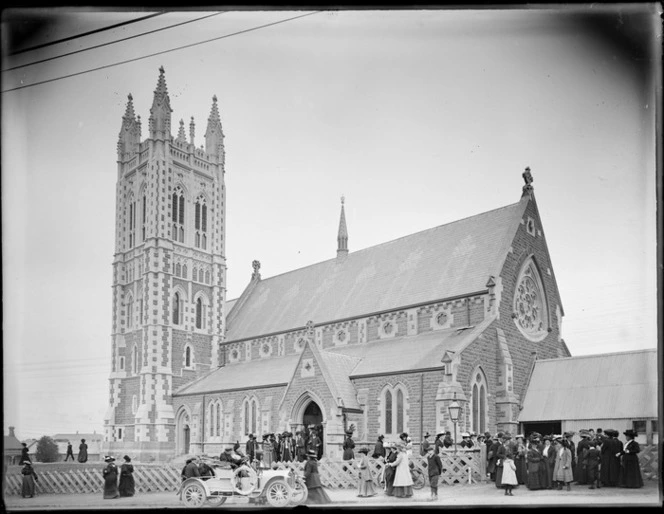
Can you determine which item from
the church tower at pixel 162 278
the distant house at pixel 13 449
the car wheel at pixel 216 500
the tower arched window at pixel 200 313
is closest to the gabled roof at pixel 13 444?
the distant house at pixel 13 449

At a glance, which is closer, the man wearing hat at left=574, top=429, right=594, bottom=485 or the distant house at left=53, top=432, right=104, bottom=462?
the man wearing hat at left=574, top=429, right=594, bottom=485

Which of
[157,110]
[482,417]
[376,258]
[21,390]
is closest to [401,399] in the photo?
[482,417]

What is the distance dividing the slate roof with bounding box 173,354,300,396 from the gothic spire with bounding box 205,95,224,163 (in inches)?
460

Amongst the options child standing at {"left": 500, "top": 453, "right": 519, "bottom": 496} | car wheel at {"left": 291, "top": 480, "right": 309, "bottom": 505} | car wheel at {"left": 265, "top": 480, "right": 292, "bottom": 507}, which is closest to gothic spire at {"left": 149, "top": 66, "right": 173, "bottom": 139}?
car wheel at {"left": 291, "top": 480, "right": 309, "bottom": 505}

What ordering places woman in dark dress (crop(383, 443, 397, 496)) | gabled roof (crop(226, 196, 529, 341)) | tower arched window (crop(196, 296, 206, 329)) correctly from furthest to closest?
tower arched window (crop(196, 296, 206, 329))
gabled roof (crop(226, 196, 529, 341))
woman in dark dress (crop(383, 443, 397, 496))

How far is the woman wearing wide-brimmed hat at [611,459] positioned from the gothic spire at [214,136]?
84.0ft

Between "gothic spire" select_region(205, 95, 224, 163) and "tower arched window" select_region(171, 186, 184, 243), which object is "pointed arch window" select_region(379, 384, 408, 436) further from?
"gothic spire" select_region(205, 95, 224, 163)

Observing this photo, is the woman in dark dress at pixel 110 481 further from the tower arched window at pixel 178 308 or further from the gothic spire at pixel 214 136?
the gothic spire at pixel 214 136

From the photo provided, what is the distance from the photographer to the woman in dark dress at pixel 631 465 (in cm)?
2002

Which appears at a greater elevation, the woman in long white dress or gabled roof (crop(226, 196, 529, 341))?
gabled roof (crop(226, 196, 529, 341))

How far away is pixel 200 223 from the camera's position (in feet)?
136

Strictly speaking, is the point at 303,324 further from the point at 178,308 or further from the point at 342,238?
the point at 178,308

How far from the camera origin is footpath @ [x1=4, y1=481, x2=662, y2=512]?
60.8 ft

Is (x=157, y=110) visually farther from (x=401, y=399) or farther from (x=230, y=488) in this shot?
(x=230, y=488)
